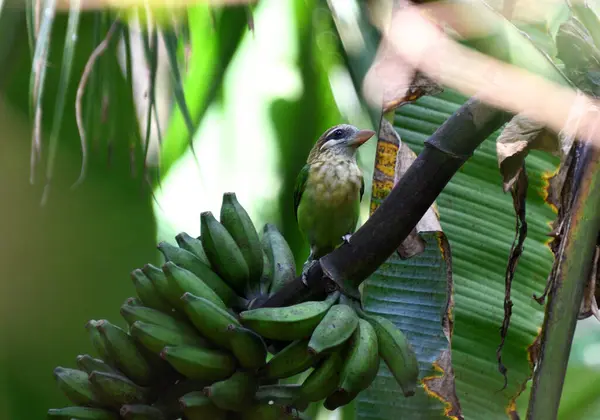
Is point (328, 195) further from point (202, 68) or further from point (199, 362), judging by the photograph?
point (199, 362)

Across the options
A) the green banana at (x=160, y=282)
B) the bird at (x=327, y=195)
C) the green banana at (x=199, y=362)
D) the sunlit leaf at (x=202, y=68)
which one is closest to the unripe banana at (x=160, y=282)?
the green banana at (x=160, y=282)

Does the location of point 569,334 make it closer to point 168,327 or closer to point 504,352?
point 168,327

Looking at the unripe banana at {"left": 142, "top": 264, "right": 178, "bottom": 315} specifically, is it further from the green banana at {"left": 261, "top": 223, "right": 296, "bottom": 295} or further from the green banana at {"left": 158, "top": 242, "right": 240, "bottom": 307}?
the green banana at {"left": 261, "top": 223, "right": 296, "bottom": 295}

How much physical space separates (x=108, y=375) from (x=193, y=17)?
1.04m

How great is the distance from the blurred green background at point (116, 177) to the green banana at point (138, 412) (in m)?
0.68

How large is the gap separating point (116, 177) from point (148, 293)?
68 centimetres

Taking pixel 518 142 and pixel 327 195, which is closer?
pixel 518 142

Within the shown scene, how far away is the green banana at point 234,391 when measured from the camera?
99 cm


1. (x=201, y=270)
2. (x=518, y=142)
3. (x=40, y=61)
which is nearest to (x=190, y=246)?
(x=201, y=270)

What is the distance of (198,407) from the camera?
1.00m

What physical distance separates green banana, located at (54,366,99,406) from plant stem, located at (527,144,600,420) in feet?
2.12

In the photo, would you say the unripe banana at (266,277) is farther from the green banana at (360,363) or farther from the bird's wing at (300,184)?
the bird's wing at (300,184)

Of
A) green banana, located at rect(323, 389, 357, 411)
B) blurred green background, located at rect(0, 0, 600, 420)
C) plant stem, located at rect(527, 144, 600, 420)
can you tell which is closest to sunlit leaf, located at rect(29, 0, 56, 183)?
blurred green background, located at rect(0, 0, 600, 420)

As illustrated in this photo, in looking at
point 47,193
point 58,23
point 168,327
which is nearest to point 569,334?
point 168,327
